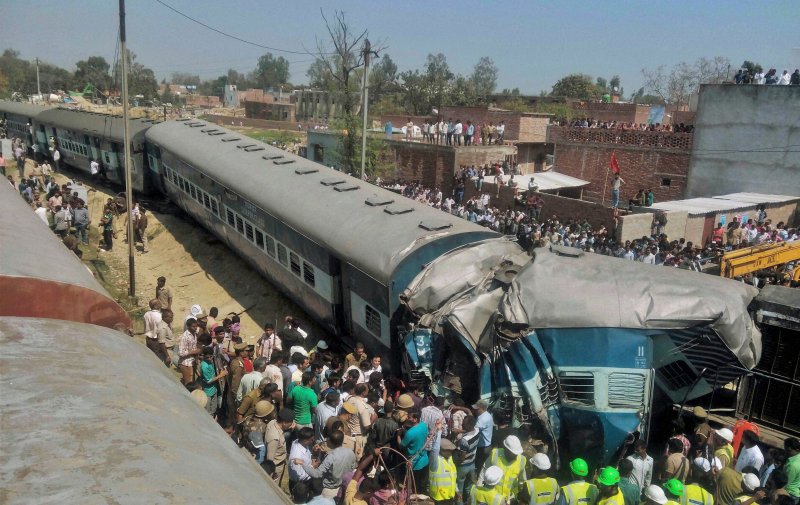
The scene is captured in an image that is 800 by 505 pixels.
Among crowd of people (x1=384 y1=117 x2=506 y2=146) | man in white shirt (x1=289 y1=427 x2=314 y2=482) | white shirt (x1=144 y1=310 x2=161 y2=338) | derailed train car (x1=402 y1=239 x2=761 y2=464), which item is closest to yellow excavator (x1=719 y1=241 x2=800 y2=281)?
derailed train car (x1=402 y1=239 x2=761 y2=464)

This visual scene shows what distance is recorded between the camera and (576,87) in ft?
252

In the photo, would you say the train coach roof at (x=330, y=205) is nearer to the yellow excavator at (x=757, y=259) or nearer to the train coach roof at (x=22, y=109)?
the yellow excavator at (x=757, y=259)

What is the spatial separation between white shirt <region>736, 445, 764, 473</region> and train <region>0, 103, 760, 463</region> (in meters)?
0.81

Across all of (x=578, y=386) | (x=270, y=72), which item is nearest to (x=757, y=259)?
(x=578, y=386)

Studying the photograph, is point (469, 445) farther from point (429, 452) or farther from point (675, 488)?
point (675, 488)

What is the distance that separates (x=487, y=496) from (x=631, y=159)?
23082mm

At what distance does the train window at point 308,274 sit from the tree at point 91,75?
8303 cm

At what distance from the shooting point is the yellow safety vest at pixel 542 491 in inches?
216

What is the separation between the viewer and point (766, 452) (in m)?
6.67

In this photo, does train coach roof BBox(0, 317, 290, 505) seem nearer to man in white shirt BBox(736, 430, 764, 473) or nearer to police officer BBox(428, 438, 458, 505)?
police officer BBox(428, 438, 458, 505)

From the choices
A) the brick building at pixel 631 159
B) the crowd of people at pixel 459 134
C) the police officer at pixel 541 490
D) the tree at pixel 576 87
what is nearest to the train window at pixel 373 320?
the police officer at pixel 541 490

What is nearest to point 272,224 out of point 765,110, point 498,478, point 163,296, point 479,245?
point 163,296

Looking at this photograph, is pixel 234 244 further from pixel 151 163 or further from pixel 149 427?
pixel 149 427

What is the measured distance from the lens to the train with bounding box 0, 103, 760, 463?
6.68m
